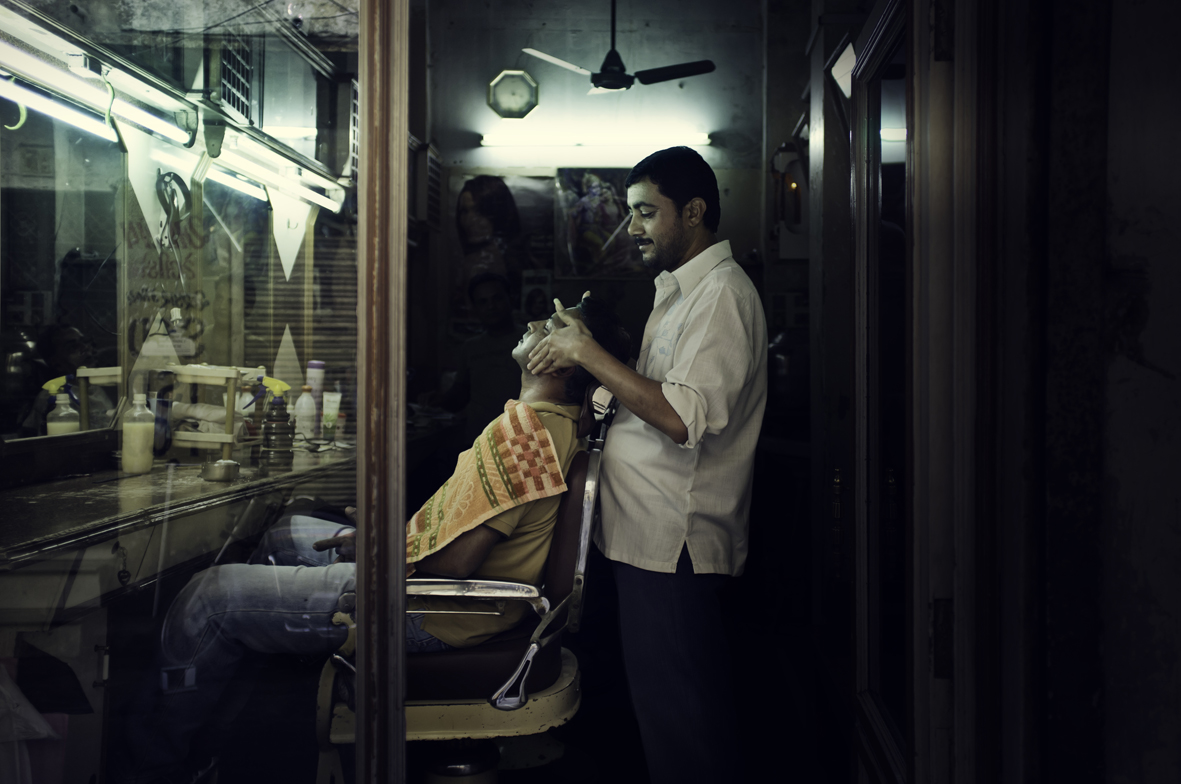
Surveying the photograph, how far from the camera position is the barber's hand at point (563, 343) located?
164cm

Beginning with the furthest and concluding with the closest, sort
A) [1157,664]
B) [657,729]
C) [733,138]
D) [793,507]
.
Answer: [733,138] < [793,507] < [657,729] < [1157,664]

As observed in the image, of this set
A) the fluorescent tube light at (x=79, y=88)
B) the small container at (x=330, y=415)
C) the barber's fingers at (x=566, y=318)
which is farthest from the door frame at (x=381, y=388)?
the fluorescent tube light at (x=79, y=88)

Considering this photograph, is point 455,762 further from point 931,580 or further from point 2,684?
point 931,580

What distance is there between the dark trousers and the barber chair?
165mm

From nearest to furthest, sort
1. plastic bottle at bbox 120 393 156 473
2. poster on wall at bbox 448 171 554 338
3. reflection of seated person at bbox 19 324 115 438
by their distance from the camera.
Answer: reflection of seated person at bbox 19 324 115 438 → plastic bottle at bbox 120 393 156 473 → poster on wall at bbox 448 171 554 338

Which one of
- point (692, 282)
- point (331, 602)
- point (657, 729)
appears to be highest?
point (692, 282)

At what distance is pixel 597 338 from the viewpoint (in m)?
1.91

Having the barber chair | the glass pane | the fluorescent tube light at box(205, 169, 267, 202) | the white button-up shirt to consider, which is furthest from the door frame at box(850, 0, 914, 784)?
the fluorescent tube light at box(205, 169, 267, 202)

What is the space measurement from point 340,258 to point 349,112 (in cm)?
30

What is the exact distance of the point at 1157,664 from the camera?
100cm

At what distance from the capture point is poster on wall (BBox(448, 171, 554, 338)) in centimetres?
464

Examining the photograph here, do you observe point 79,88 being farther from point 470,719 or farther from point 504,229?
point 504,229

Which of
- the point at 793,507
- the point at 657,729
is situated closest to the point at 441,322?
the point at 793,507

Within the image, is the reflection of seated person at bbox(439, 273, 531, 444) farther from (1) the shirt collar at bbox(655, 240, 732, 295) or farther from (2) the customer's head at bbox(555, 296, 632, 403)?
(1) the shirt collar at bbox(655, 240, 732, 295)
